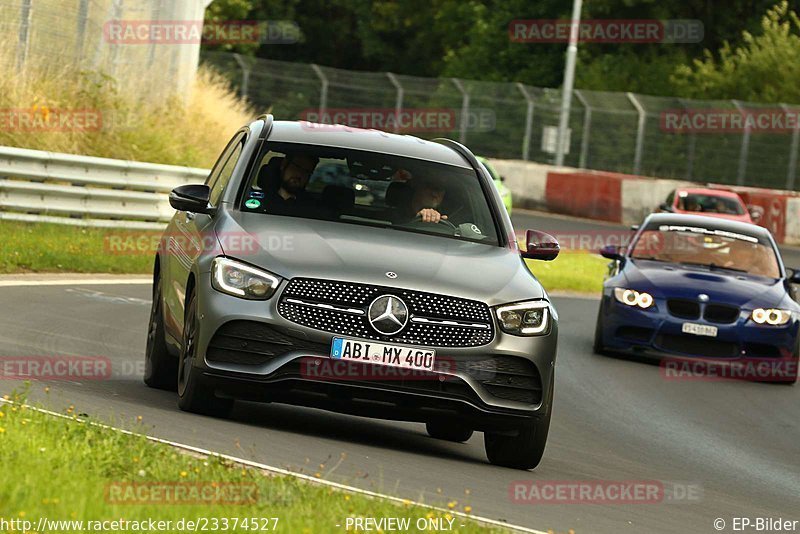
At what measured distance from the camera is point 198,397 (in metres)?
9.14

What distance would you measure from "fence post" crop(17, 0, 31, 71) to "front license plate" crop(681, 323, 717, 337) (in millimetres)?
12164

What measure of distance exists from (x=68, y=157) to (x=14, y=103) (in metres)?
3.30

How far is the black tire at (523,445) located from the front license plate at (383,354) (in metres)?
0.73

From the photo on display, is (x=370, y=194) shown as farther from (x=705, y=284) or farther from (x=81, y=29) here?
(x=81, y=29)

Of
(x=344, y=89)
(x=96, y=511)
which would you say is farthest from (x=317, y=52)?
(x=96, y=511)

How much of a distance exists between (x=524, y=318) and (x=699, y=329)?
26.1ft

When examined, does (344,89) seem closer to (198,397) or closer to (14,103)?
(14,103)

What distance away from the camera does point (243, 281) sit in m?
8.90

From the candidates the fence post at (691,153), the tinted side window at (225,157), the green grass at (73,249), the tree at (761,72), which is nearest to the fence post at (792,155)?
the fence post at (691,153)

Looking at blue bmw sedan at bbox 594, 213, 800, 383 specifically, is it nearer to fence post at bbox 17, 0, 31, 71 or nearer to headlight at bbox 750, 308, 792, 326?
headlight at bbox 750, 308, 792, 326

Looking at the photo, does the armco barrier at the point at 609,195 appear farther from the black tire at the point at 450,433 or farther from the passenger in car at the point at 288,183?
the passenger in car at the point at 288,183

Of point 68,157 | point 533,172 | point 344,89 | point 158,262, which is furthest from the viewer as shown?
point 344,89

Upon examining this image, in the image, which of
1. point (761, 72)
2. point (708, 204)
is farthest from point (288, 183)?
point (761, 72)

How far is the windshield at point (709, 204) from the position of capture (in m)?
33.3
